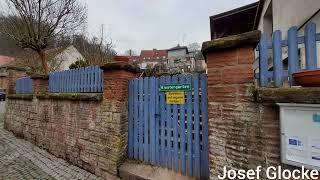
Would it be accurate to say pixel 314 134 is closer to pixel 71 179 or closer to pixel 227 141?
pixel 227 141

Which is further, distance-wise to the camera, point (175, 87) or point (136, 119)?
point (136, 119)

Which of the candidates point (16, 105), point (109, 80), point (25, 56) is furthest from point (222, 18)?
point (25, 56)

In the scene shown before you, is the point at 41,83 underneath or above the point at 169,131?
above

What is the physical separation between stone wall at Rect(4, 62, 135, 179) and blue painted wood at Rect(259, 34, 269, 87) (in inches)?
106

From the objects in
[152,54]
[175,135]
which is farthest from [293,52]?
[152,54]

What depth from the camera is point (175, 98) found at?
3875 mm

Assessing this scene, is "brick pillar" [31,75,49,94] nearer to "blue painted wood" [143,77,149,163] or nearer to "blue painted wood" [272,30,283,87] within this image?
"blue painted wood" [143,77,149,163]

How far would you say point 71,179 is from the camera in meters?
4.62

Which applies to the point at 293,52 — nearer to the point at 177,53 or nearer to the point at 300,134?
the point at 300,134

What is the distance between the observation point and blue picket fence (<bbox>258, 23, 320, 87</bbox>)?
2494 millimetres

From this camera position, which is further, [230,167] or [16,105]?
[16,105]

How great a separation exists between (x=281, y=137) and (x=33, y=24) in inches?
534

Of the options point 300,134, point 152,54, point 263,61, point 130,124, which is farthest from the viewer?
point 152,54

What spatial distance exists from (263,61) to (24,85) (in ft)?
30.2
